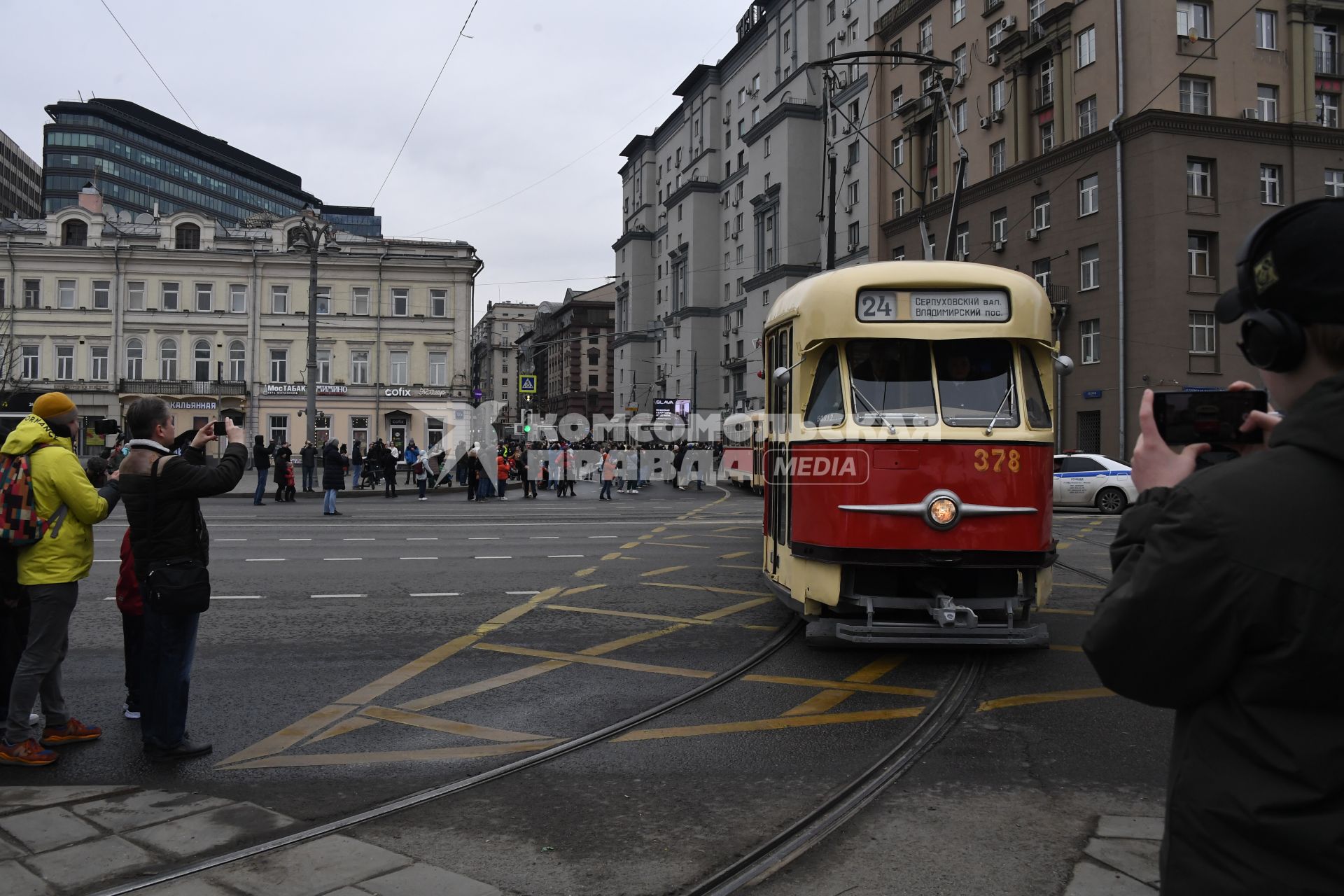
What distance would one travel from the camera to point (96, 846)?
407 cm

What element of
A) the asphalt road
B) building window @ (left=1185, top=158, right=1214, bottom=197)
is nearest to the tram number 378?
the asphalt road

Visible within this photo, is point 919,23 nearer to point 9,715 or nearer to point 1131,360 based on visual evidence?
point 1131,360

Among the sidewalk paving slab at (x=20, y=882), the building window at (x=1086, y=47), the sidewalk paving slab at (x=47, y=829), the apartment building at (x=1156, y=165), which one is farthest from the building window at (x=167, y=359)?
the sidewalk paving slab at (x=20, y=882)

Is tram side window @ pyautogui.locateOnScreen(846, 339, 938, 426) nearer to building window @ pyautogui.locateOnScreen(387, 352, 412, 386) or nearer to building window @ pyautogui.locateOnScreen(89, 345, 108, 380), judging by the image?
building window @ pyautogui.locateOnScreen(387, 352, 412, 386)

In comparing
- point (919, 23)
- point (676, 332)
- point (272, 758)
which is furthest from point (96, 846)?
point (676, 332)

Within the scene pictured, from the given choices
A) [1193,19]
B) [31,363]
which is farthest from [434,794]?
[31,363]

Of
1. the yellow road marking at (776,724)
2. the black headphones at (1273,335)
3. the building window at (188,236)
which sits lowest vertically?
the yellow road marking at (776,724)

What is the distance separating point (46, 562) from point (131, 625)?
36.9 inches

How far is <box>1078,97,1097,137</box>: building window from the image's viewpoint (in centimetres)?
3541

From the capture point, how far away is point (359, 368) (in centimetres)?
6097

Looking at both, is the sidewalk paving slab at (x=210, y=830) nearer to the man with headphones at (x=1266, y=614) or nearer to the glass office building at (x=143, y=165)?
the man with headphones at (x=1266, y=614)

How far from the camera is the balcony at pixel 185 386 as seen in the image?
2341 inches

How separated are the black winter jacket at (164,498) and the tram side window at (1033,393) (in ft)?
17.6

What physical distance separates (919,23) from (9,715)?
47673 mm
